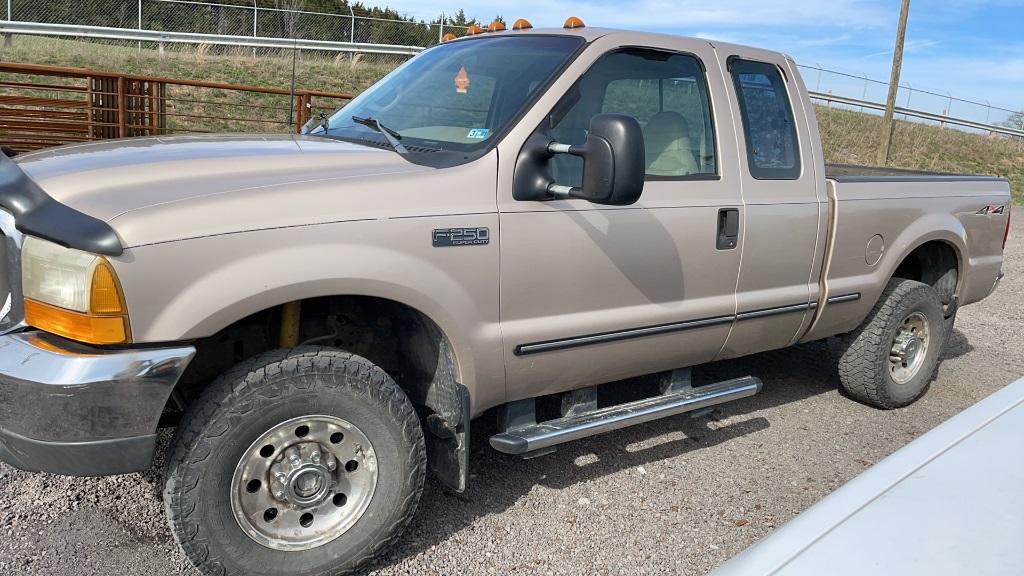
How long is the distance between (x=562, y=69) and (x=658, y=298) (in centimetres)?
103

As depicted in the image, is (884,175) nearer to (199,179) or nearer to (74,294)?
(199,179)

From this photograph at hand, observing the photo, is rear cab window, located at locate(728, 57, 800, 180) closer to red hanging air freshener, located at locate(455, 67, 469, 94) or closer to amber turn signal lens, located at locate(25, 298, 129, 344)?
red hanging air freshener, located at locate(455, 67, 469, 94)

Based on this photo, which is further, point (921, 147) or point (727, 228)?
point (921, 147)

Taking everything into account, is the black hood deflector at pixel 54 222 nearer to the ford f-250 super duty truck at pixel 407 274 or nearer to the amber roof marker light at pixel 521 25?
the ford f-250 super duty truck at pixel 407 274

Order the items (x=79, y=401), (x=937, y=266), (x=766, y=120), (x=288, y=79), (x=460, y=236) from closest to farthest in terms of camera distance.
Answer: (x=79, y=401), (x=460, y=236), (x=766, y=120), (x=937, y=266), (x=288, y=79)

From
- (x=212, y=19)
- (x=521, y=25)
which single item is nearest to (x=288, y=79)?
(x=212, y=19)

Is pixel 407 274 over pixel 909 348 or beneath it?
over

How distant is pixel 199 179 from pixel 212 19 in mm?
23434

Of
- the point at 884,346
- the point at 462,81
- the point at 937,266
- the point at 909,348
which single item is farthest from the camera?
the point at 937,266

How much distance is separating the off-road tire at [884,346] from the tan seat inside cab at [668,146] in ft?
5.92

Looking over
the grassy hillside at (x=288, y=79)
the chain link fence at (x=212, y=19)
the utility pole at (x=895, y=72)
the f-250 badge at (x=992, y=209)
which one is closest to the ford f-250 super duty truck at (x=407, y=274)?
the f-250 badge at (x=992, y=209)

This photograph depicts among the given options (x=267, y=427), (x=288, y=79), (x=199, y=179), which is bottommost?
(x=267, y=427)

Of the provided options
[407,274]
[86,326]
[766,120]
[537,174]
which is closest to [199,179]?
[86,326]

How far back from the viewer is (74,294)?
2.31 metres
